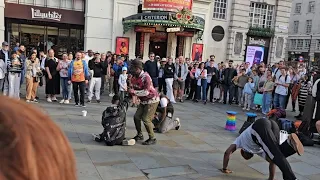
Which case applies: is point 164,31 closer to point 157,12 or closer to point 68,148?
point 157,12

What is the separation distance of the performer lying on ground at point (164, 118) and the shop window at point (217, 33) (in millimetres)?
16823

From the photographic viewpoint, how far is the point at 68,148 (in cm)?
94

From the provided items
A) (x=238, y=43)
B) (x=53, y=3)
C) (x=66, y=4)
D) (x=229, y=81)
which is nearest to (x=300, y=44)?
(x=238, y=43)

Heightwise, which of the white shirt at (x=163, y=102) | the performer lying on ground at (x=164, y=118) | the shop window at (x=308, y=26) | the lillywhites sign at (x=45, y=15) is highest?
the shop window at (x=308, y=26)

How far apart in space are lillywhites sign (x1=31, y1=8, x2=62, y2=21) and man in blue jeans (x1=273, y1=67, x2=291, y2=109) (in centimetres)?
1350

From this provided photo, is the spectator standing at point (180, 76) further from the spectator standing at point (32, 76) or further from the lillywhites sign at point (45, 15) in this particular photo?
the lillywhites sign at point (45, 15)

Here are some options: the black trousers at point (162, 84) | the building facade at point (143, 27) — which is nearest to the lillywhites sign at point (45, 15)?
the building facade at point (143, 27)

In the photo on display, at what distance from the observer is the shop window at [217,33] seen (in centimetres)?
2400

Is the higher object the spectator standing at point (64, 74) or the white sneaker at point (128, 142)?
the spectator standing at point (64, 74)

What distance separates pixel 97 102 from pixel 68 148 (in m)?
10.8

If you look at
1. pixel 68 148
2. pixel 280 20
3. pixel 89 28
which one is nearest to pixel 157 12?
pixel 89 28

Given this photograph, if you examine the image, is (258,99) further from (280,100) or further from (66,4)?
(66,4)

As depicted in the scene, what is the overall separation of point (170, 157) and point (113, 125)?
1.36 metres

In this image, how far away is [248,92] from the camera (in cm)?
1255
